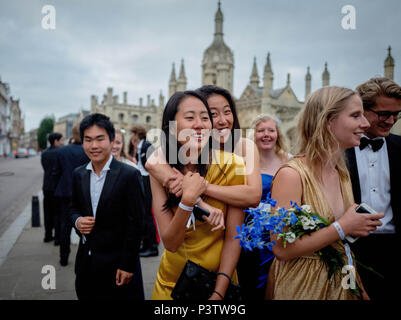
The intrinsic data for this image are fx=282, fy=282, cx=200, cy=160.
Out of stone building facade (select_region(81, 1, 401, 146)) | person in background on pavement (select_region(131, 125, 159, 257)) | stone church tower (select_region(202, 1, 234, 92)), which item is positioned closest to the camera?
person in background on pavement (select_region(131, 125, 159, 257))

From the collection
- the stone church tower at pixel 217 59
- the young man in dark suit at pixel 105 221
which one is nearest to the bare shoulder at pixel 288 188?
the young man in dark suit at pixel 105 221

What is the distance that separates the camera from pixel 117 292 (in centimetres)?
261

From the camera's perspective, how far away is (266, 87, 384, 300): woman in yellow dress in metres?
1.70

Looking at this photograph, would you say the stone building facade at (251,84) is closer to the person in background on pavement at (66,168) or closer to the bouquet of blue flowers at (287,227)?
the person in background on pavement at (66,168)

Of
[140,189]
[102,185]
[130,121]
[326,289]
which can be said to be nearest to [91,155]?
[102,185]

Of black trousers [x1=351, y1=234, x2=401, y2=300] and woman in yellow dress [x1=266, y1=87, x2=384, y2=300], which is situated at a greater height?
woman in yellow dress [x1=266, y1=87, x2=384, y2=300]

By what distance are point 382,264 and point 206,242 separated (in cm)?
153

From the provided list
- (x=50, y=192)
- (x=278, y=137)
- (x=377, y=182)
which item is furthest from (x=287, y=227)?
(x=50, y=192)

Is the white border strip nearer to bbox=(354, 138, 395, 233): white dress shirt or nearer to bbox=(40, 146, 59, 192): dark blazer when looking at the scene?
bbox=(40, 146, 59, 192): dark blazer

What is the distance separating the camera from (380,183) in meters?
2.33

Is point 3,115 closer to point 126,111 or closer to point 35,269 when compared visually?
point 126,111

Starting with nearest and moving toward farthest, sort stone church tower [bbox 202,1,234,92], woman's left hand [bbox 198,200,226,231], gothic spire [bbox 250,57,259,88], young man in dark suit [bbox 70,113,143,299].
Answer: woman's left hand [bbox 198,200,226,231], young man in dark suit [bbox 70,113,143,299], stone church tower [bbox 202,1,234,92], gothic spire [bbox 250,57,259,88]

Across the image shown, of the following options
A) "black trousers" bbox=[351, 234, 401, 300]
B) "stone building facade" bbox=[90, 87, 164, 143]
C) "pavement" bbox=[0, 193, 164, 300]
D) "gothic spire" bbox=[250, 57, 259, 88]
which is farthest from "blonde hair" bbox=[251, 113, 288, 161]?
"stone building facade" bbox=[90, 87, 164, 143]

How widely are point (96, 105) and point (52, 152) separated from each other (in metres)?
65.3
